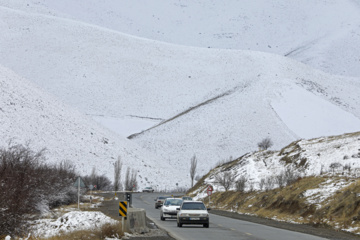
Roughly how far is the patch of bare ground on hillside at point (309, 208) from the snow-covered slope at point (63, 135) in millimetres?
44401

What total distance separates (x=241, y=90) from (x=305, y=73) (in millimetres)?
23154

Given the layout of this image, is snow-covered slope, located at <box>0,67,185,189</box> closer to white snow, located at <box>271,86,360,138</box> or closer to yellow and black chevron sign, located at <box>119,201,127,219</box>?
white snow, located at <box>271,86,360,138</box>

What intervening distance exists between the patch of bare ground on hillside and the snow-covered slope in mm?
44401

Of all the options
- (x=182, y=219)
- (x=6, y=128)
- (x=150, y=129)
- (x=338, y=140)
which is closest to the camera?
(x=182, y=219)

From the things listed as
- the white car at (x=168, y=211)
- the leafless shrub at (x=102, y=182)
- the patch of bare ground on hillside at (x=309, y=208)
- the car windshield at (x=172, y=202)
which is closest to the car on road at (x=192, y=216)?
the patch of bare ground on hillside at (x=309, y=208)

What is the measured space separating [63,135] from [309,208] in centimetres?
6512

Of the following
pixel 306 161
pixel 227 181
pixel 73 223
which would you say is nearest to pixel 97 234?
pixel 73 223

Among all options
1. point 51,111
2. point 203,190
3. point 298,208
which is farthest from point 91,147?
point 298,208

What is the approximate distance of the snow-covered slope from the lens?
291ft

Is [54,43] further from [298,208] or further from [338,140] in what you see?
[298,208]

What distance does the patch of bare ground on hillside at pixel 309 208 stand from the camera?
Result: 29.4 m

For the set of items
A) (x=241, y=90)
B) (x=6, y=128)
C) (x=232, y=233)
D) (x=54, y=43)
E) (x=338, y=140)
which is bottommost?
(x=232, y=233)

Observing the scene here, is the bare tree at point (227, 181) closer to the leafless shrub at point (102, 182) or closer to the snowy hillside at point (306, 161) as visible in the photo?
the snowy hillside at point (306, 161)

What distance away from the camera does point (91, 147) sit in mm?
97688
